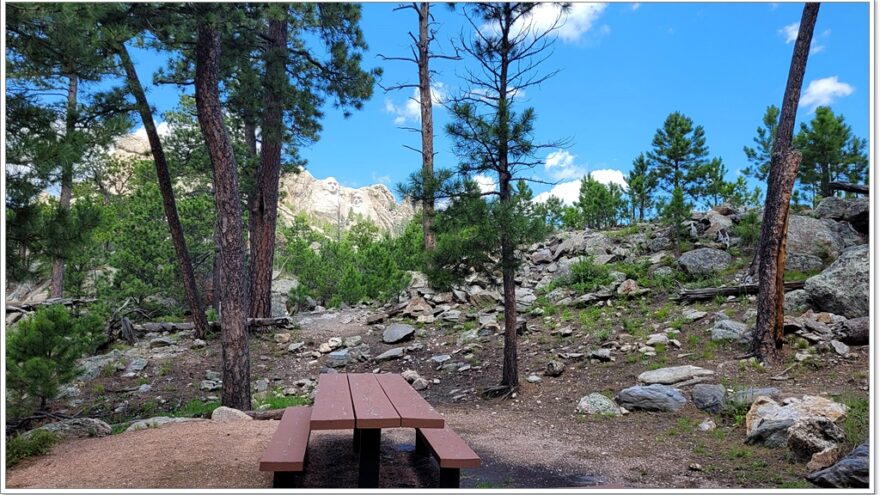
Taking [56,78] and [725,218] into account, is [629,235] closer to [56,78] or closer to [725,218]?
[725,218]

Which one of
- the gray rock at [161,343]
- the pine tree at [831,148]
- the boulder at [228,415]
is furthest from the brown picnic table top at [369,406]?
the pine tree at [831,148]

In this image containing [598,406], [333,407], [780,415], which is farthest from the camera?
[598,406]

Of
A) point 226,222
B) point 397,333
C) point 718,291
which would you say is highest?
point 226,222

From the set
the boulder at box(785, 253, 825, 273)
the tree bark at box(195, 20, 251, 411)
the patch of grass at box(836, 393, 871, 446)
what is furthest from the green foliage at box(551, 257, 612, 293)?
the tree bark at box(195, 20, 251, 411)

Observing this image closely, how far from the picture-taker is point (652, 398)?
6.11 meters

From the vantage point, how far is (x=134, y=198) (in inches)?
656

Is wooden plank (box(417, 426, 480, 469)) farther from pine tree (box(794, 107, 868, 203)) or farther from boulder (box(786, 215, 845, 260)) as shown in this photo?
pine tree (box(794, 107, 868, 203))

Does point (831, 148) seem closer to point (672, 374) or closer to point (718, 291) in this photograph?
point (718, 291)

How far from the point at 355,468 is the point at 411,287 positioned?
9.67 meters

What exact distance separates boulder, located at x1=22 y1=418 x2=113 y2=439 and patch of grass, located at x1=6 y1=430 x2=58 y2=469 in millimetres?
543

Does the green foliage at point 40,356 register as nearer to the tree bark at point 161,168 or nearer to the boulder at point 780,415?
the tree bark at point 161,168

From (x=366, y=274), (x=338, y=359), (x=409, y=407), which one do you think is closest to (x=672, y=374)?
(x=409, y=407)

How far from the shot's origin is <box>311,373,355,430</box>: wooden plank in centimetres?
306

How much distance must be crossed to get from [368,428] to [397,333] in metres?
7.62
